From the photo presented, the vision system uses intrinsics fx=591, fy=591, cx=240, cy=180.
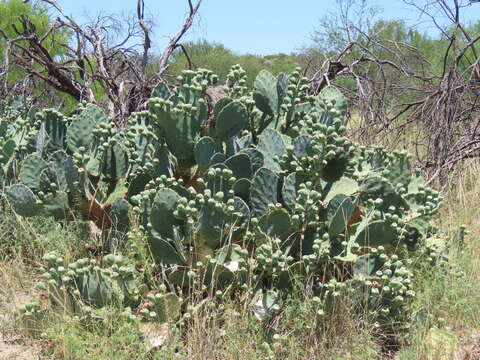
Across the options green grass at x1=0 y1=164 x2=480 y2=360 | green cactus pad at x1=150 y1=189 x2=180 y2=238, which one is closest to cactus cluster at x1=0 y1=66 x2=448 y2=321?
green cactus pad at x1=150 y1=189 x2=180 y2=238

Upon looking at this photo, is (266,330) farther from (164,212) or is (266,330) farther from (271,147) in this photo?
(271,147)

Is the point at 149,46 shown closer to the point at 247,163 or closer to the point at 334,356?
the point at 247,163

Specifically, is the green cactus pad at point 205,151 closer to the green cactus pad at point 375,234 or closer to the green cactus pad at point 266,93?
the green cactus pad at point 266,93

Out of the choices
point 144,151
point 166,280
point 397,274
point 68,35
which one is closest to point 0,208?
point 144,151

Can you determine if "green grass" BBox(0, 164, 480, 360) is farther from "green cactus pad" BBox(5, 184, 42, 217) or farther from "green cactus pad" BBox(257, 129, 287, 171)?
"green cactus pad" BBox(257, 129, 287, 171)

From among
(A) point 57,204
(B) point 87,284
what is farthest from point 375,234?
(A) point 57,204

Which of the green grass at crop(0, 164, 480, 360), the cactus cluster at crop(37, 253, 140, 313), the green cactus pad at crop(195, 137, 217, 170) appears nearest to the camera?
the green grass at crop(0, 164, 480, 360)

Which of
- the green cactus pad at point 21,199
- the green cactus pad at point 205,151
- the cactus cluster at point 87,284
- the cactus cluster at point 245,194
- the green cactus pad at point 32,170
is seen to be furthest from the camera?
the green cactus pad at point 32,170

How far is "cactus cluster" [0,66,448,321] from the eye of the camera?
2723mm

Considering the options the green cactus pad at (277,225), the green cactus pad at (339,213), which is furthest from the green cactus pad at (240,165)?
the green cactus pad at (339,213)

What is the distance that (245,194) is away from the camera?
3072mm

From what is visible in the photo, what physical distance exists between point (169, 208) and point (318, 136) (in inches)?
30.1

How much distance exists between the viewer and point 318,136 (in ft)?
8.93

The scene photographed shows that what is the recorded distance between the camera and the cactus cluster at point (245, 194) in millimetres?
2723
